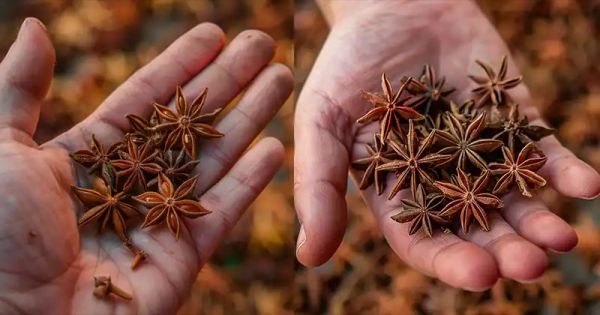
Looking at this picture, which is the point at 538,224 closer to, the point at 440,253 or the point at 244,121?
the point at 440,253

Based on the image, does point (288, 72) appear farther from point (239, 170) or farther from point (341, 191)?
point (341, 191)

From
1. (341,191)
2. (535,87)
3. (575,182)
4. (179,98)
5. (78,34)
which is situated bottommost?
(535,87)

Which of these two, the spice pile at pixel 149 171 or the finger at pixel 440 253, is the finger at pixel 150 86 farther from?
the finger at pixel 440 253

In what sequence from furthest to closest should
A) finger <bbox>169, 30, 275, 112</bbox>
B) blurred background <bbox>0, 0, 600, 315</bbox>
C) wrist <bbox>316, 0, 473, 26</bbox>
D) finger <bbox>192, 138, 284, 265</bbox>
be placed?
1. blurred background <bbox>0, 0, 600, 315</bbox>
2. wrist <bbox>316, 0, 473, 26</bbox>
3. finger <bbox>169, 30, 275, 112</bbox>
4. finger <bbox>192, 138, 284, 265</bbox>

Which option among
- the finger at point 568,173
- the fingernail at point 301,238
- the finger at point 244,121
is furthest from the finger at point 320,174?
the finger at point 568,173

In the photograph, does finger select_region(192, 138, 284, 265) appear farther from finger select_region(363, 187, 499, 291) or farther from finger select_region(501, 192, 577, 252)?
finger select_region(501, 192, 577, 252)

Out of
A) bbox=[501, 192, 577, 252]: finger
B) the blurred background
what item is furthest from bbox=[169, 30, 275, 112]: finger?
bbox=[501, 192, 577, 252]: finger

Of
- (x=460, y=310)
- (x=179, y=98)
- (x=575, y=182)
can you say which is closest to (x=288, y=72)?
(x=179, y=98)
